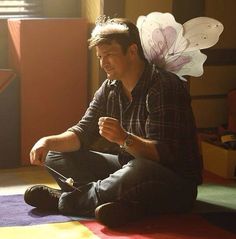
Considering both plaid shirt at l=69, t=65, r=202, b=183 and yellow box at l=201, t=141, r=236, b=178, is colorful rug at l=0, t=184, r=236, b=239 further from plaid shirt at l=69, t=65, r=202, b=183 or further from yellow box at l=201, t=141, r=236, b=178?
yellow box at l=201, t=141, r=236, b=178

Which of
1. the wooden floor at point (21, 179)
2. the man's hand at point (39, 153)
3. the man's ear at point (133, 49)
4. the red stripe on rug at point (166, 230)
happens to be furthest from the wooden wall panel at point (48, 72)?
the red stripe on rug at point (166, 230)

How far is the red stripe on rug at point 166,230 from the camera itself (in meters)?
2.53

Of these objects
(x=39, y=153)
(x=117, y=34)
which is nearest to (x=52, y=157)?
(x=39, y=153)

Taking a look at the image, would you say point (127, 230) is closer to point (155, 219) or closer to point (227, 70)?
point (155, 219)

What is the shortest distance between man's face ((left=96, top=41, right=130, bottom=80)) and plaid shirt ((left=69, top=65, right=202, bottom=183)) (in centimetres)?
10

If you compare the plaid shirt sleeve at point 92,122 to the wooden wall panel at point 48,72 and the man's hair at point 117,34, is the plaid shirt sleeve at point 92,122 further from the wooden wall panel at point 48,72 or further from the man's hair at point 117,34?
the wooden wall panel at point 48,72

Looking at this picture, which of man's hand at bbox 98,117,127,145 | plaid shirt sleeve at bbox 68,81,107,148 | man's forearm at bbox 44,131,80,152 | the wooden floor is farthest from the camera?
the wooden floor

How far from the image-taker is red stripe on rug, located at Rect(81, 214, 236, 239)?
8.31ft

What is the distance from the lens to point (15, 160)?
367cm

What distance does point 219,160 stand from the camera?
3.57m

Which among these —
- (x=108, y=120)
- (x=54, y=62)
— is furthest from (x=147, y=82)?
(x=54, y=62)

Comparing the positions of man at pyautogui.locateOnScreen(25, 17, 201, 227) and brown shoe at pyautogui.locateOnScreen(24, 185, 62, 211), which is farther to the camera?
brown shoe at pyautogui.locateOnScreen(24, 185, 62, 211)

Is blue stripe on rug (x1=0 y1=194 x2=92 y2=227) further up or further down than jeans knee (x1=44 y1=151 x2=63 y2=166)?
further down

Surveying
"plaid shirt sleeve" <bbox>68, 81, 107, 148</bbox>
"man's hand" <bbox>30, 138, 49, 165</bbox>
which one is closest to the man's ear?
"plaid shirt sleeve" <bbox>68, 81, 107, 148</bbox>
